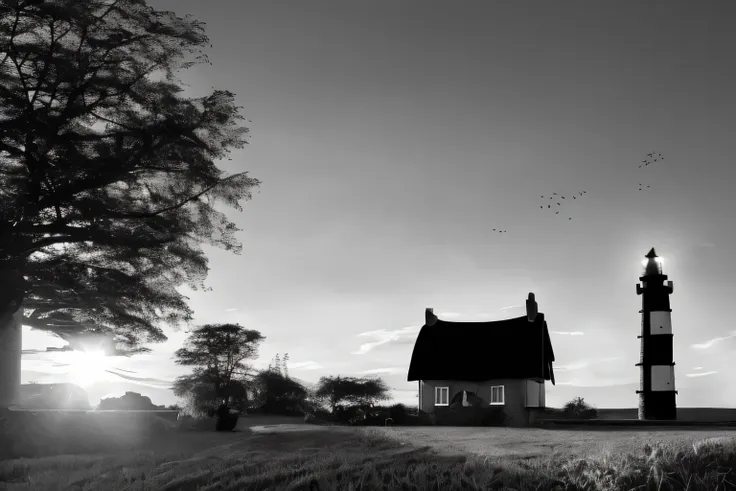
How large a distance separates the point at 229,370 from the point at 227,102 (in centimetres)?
2375

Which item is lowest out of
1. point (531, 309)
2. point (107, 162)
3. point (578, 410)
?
point (578, 410)

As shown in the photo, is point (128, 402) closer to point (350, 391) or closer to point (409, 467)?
point (350, 391)

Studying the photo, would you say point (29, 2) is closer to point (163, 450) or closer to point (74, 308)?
point (74, 308)

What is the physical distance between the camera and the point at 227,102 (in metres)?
20.6

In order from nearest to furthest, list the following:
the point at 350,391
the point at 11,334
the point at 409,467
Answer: the point at 409,467 < the point at 11,334 < the point at 350,391

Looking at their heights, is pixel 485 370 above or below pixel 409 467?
above

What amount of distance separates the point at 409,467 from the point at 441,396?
2359 centimetres

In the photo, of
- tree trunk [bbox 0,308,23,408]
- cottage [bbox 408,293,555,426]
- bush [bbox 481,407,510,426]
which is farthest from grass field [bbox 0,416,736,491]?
cottage [bbox 408,293,555,426]

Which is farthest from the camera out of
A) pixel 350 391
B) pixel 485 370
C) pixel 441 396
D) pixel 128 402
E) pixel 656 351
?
pixel 350 391

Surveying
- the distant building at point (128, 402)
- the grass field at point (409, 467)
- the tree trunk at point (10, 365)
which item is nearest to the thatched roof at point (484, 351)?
the distant building at point (128, 402)

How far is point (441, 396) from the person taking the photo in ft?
114

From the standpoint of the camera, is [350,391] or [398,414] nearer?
[398,414]

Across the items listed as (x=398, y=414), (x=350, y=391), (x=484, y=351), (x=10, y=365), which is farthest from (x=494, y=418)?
(x=10, y=365)

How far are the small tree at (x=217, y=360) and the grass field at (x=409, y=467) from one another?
21.4 meters
